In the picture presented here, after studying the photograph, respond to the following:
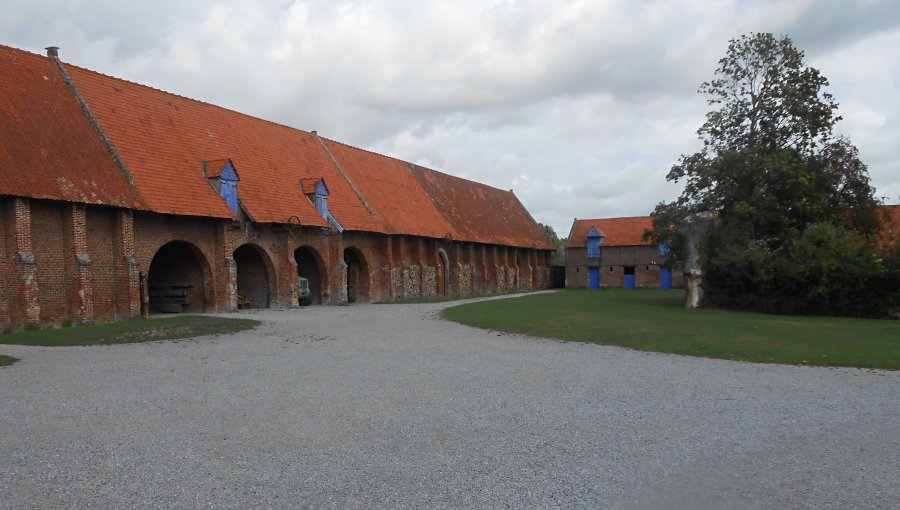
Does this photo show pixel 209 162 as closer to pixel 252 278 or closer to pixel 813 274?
pixel 252 278

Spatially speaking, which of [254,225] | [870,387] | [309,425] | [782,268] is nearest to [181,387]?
[309,425]

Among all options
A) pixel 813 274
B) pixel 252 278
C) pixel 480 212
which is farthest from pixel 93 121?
pixel 480 212

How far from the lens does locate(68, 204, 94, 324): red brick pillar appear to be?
771 inches

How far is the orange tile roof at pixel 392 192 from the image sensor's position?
3688 cm

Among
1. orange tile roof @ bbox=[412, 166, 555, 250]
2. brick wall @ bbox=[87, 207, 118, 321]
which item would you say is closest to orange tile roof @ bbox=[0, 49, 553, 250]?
orange tile roof @ bbox=[412, 166, 555, 250]

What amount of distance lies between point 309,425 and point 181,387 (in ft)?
10.7

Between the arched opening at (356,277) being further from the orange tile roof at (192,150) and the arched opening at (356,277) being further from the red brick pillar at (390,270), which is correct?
the orange tile roof at (192,150)

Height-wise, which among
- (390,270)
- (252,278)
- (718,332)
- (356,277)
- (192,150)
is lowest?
(718,332)

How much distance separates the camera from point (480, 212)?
51625mm

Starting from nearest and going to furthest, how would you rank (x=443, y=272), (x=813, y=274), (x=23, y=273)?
(x=23, y=273) → (x=813, y=274) → (x=443, y=272)

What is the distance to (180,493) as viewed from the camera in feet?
17.0

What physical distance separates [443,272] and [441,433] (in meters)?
35.3

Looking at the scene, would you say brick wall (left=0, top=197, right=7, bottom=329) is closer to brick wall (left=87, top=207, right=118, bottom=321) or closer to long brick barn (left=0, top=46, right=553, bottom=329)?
long brick barn (left=0, top=46, right=553, bottom=329)

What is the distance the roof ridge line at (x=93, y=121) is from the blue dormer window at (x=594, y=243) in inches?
1838
